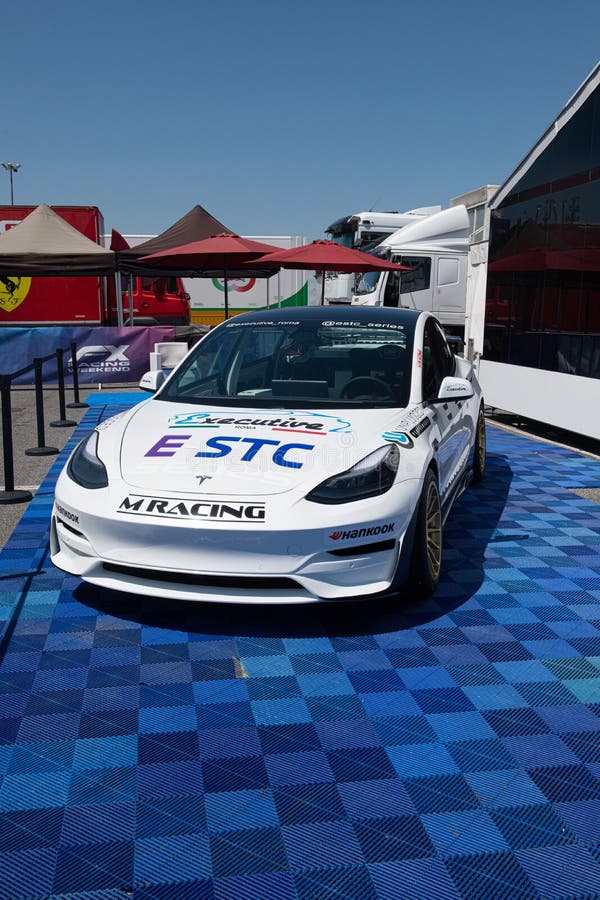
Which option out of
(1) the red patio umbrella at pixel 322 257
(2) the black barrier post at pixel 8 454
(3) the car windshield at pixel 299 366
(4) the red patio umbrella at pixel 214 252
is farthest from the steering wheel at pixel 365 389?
(4) the red patio umbrella at pixel 214 252

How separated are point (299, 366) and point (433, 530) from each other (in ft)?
4.64

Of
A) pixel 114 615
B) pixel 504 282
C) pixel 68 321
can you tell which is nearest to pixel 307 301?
pixel 68 321

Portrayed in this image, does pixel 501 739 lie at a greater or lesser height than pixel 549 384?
lesser

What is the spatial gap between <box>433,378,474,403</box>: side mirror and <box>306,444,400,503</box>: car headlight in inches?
30.7

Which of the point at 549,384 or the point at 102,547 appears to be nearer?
the point at 102,547

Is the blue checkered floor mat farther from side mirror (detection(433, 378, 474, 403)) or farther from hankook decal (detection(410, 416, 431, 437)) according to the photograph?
side mirror (detection(433, 378, 474, 403))

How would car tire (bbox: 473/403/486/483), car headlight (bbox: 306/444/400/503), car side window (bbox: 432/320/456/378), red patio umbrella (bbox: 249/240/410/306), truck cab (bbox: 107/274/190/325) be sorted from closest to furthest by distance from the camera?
1. car headlight (bbox: 306/444/400/503)
2. car side window (bbox: 432/320/456/378)
3. car tire (bbox: 473/403/486/483)
4. red patio umbrella (bbox: 249/240/410/306)
5. truck cab (bbox: 107/274/190/325)

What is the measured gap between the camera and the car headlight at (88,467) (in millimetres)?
3717

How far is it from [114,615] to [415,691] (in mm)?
1536

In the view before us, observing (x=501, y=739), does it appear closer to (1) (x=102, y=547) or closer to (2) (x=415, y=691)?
(2) (x=415, y=691)

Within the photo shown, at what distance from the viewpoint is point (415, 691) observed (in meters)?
3.21

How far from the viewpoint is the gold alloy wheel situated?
13.0 feet

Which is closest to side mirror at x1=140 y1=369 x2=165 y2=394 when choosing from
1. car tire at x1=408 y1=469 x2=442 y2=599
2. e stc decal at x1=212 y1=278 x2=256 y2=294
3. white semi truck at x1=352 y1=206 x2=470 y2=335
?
car tire at x1=408 y1=469 x2=442 y2=599

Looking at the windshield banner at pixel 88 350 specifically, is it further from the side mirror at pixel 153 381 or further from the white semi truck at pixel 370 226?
the side mirror at pixel 153 381
